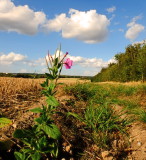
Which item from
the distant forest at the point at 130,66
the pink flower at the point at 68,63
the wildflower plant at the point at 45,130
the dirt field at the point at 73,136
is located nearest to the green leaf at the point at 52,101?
the wildflower plant at the point at 45,130

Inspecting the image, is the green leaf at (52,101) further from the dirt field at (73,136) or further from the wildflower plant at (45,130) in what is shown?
the dirt field at (73,136)

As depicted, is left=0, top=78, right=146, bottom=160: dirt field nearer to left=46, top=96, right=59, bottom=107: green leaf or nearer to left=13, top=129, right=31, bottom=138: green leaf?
left=13, top=129, right=31, bottom=138: green leaf

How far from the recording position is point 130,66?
2541cm

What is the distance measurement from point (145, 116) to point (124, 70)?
22410 mm

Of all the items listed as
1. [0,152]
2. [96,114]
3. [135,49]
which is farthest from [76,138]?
Answer: [135,49]

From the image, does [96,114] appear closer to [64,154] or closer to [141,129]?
[141,129]

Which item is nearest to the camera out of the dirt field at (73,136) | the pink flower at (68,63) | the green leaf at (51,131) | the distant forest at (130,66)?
the green leaf at (51,131)

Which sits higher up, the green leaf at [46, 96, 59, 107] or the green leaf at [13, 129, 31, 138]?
the green leaf at [46, 96, 59, 107]

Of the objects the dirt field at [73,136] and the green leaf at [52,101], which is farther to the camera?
the dirt field at [73,136]

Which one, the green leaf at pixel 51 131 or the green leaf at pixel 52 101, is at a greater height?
the green leaf at pixel 52 101

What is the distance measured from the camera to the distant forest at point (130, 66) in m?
23.5

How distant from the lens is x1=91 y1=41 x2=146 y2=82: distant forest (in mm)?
23547

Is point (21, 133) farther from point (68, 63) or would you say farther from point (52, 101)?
point (68, 63)

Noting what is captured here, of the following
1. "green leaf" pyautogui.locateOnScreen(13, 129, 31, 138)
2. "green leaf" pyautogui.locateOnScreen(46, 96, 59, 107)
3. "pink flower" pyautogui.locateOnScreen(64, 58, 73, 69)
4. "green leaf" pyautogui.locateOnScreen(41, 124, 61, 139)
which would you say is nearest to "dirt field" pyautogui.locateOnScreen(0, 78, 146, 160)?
"green leaf" pyautogui.locateOnScreen(13, 129, 31, 138)
